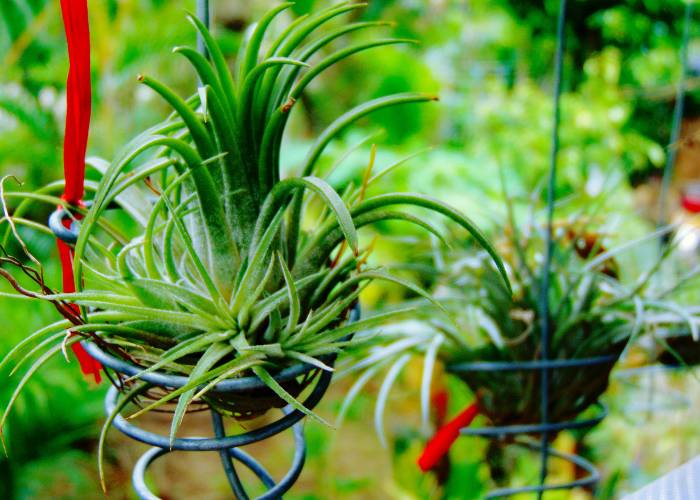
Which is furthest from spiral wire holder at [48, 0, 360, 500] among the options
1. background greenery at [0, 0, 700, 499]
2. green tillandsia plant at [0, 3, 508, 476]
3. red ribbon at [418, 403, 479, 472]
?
background greenery at [0, 0, 700, 499]

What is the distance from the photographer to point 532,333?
0.82m

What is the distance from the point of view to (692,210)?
171cm

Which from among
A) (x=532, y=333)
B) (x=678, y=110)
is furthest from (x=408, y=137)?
(x=532, y=333)

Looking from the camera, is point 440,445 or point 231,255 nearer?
point 231,255

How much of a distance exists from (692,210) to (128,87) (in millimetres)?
2047

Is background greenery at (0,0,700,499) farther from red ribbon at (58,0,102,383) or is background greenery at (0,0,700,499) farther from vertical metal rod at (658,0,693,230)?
red ribbon at (58,0,102,383)

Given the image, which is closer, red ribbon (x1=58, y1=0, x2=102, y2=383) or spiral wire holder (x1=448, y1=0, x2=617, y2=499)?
red ribbon (x1=58, y1=0, x2=102, y2=383)

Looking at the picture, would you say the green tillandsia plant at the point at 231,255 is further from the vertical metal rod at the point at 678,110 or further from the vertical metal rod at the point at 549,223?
A: the vertical metal rod at the point at 678,110

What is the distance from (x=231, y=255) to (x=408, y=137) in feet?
8.93

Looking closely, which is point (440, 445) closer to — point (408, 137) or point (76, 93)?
point (76, 93)

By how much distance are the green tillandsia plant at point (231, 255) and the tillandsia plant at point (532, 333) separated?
1.02ft

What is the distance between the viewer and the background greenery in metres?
1.69

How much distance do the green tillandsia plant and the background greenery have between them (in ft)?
1.70

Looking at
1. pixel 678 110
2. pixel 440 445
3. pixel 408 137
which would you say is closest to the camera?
pixel 440 445
